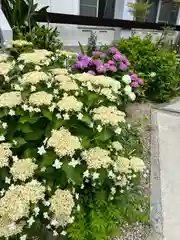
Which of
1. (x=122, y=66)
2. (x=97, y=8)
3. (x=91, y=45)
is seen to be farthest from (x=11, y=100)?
(x=97, y=8)

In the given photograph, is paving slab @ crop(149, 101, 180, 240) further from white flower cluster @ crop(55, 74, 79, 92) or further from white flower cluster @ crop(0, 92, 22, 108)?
white flower cluster @ crop(0, 92, 22, 108)

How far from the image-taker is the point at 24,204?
0.99m

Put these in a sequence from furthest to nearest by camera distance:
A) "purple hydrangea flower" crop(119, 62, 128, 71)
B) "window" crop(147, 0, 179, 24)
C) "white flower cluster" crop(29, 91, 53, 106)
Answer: "window" crop(147, 0, 179, 24), "purple hydrangea flower" crop(119, 62, 128, 71), "white flower cluster" crop(29, 91, 53, 106)

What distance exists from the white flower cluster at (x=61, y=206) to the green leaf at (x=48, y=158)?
0.15 metres

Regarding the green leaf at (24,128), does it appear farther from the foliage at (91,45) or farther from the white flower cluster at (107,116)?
the foliage at (91,45)

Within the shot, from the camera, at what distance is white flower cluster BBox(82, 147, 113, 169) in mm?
1141

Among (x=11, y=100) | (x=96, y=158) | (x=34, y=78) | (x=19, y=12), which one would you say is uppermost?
(x=19, y=12)

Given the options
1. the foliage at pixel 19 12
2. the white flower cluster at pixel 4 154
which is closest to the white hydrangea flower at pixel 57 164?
the white flower cluster at pixel 4 154

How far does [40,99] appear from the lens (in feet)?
3.90

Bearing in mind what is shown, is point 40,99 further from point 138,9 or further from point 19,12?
point 138,9

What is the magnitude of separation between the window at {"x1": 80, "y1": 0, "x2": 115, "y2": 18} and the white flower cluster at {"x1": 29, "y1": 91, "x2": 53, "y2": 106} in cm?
663

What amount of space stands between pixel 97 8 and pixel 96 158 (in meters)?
7.30

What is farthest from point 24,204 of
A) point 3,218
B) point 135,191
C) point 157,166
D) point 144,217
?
point 157,166

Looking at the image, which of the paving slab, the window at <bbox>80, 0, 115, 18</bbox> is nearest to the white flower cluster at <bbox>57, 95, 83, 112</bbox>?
the paving slab
